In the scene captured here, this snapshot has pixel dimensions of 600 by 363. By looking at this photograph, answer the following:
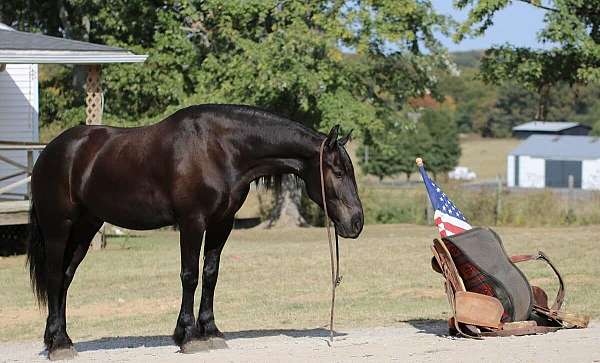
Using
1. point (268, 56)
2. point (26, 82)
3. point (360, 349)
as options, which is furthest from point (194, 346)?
point (268, 56)

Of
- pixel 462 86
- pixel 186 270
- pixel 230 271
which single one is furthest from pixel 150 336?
pixel 462 86

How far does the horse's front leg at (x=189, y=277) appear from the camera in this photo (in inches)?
354

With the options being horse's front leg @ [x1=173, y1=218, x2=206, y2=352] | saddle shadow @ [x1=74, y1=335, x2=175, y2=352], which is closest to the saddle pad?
horse's front leg @ [x1=173, y1=218, x2=206, y2=352]

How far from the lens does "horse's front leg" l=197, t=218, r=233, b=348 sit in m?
9.41

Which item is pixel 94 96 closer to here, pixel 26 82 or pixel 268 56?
pixel 26 82

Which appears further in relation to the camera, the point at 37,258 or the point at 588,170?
the point at 588,170

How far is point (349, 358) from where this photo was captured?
884 cm

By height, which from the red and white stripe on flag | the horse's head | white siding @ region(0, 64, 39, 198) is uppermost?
white siding @ region(0, 64, 39, 198)

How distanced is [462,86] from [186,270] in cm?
12125

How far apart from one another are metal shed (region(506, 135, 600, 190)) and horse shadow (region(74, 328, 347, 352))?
61690mm

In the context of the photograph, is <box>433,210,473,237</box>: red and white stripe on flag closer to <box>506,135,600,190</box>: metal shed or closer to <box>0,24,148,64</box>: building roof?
<box>0,24,148,64</box>: building roof

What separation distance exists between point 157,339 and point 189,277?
1942mm

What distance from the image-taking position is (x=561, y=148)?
74.2 m

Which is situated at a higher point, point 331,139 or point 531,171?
point 331,139
